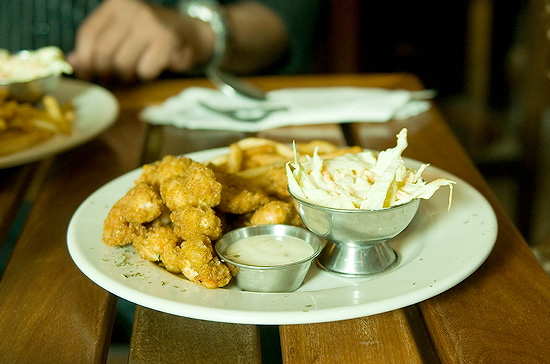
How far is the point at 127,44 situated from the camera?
7.97ft

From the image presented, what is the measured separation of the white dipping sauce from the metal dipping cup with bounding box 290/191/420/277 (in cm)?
4

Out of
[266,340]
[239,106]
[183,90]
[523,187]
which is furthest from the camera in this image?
[523,187]

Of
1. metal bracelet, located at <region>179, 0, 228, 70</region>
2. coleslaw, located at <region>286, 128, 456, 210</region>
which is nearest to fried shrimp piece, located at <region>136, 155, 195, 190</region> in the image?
coleslaw, located at <region>286, 128, 456, 210</region>

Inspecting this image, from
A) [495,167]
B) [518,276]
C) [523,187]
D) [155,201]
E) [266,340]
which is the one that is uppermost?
[155,201]

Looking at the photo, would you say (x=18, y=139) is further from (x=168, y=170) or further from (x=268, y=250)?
(x=268, y=250)

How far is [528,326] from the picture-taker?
37.3 inches

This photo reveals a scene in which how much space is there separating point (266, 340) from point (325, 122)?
90cm

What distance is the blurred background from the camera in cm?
438

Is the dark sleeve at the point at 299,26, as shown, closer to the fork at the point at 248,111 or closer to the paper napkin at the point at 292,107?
the paper napkin at the point at 292,107

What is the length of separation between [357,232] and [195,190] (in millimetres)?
279

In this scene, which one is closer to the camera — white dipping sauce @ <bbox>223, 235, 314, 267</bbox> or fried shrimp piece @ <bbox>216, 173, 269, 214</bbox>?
white dipping sauce @ <bbox>223, 235, 314, 267</bbox>

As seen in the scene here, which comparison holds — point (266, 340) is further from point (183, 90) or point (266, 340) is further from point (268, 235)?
point (183, 90)

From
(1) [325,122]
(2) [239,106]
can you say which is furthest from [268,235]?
(2) [239,106]

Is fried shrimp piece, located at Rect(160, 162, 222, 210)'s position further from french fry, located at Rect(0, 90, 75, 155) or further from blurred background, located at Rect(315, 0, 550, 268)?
blurred background, located at Rect(315, 0, 550, 268)
